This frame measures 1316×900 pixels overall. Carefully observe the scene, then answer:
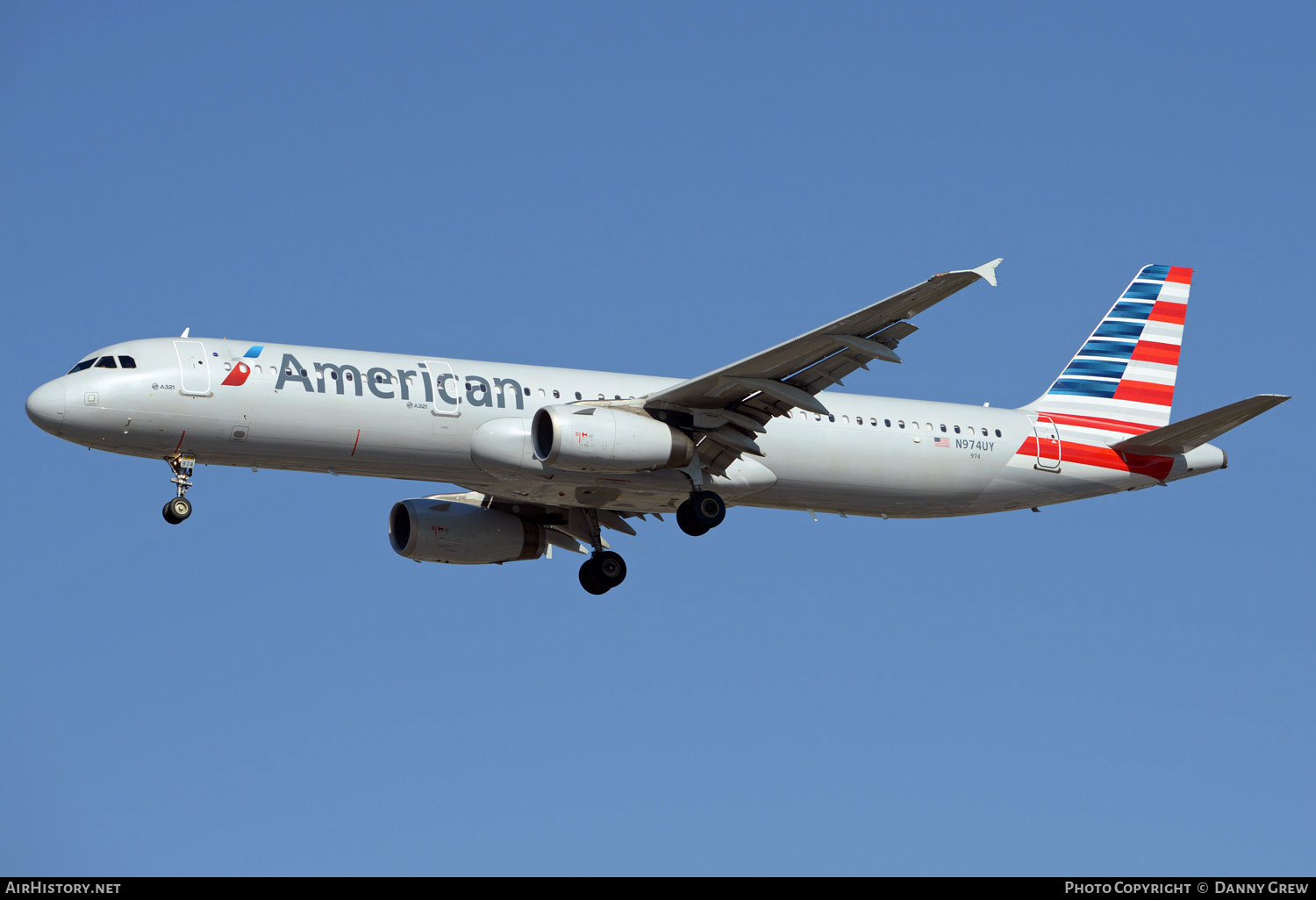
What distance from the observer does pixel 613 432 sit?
3331 centimetres

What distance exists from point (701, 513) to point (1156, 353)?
14.8m

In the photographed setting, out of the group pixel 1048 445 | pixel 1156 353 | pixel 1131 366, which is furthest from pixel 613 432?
pixel 1156 353

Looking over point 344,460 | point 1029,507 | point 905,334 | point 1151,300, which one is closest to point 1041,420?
point 1029,507

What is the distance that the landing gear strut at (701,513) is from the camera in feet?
114

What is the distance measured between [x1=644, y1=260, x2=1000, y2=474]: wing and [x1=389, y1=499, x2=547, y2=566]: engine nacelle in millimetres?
6310

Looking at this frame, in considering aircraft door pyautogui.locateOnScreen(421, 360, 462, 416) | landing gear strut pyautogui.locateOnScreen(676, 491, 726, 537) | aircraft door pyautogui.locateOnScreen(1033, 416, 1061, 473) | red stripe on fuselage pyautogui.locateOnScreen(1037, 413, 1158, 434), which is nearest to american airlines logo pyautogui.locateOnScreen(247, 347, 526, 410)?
aircraft door pyautogui.locateOnScreen(421, 360, 462, 416)

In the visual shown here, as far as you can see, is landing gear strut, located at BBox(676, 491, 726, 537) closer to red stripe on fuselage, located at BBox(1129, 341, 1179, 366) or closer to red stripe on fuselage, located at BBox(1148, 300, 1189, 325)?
red stripe on fuselage, located at BBox(1129, 341, 1179, 366)

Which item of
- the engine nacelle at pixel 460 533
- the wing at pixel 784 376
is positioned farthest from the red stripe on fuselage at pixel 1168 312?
the engine nacelle at pixel 460 533

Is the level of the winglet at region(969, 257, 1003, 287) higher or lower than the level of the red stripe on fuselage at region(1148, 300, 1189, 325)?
lower

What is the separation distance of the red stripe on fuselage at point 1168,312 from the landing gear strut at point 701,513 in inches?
585

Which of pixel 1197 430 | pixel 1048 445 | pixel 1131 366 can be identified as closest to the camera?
pixel 1197 430

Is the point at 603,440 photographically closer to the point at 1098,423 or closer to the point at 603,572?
the point at 603,572

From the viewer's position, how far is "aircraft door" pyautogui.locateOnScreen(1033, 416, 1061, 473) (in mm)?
38906
